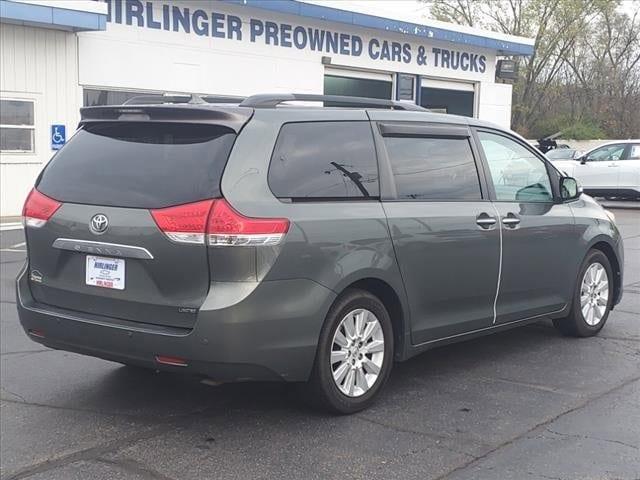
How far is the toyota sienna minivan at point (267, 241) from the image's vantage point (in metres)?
Answer: 4.00

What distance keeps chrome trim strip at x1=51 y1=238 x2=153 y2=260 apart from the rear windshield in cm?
23

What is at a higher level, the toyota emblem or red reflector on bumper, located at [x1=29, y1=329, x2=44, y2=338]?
the toyota emblem

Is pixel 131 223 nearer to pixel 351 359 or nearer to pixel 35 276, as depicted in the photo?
pixel 35 276

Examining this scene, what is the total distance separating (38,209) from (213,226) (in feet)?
4.16

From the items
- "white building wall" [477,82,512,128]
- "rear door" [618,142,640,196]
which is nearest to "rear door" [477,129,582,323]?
"rear door" [618,142,640,196]

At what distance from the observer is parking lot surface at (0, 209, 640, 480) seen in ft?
12.7

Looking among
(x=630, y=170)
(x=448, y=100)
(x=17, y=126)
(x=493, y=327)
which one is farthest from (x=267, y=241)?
(x=448, y=100)

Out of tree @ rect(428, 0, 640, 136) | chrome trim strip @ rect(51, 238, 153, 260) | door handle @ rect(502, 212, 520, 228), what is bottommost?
chrome trim strip @ rect(51, 238, 153, 260)

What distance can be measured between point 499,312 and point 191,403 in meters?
2.23

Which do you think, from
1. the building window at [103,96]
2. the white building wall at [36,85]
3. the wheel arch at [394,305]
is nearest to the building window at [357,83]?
the building window at [103,96]

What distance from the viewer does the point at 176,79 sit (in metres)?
17.2

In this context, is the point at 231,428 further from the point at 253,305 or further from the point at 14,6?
the point at 14,6

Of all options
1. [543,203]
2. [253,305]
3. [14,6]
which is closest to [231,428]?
[253,305]

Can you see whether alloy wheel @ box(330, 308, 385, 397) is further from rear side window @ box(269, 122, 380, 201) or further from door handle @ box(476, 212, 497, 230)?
door handle @ box(476, 212, 497, 230)
